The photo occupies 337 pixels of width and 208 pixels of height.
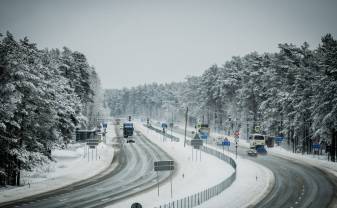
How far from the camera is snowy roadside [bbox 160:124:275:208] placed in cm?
3062

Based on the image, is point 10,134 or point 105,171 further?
point 105,171

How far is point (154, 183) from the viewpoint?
1613 inches

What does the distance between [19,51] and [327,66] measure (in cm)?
4251

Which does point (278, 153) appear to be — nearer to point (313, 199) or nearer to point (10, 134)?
point (313, 199)

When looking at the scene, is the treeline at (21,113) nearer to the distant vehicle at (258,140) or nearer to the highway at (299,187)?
the highway at (299,187)

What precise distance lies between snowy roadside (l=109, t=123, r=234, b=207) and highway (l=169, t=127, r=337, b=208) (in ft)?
22.8

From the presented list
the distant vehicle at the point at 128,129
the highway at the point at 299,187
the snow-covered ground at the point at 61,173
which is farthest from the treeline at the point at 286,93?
the snow-covered ground at the point at 61,173

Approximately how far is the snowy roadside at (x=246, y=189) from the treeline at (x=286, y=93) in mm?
12479

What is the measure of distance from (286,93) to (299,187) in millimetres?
33088

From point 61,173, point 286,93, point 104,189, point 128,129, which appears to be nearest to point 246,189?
point 104,189

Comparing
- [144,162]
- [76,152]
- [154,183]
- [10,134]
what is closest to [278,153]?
[144,162]

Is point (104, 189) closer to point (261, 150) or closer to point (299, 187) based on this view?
point (299, 187)

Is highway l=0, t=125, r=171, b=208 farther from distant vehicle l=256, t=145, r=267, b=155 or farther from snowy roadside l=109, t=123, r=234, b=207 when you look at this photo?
distant vehicle l=256, t=145, r=267, b=155

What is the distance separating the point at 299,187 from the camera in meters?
37.1
